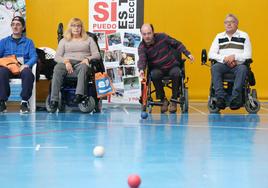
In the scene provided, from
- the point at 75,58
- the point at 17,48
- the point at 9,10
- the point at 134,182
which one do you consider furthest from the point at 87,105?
the point at 134,182

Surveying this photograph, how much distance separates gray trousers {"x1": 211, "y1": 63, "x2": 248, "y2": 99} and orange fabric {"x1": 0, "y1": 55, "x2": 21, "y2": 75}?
1.91 meters

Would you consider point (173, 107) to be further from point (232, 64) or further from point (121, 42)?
point (121, 42)

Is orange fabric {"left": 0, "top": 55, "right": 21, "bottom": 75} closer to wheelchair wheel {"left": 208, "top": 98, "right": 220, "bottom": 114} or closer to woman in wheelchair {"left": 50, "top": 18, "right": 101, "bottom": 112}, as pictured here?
woman in wheelchair {"left": 50, "top": 18, "right": 101, "bottom": 112}

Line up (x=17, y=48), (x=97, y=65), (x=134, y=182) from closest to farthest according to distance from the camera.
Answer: (x=134, y=182), (x=97, y=65), (x=17, y=48)

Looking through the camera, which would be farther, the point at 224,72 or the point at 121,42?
the point at 121,42

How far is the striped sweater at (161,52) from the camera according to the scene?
19.4ft

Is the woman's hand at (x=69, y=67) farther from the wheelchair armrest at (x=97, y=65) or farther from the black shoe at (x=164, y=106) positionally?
the black shoe at (x=164, y=106)

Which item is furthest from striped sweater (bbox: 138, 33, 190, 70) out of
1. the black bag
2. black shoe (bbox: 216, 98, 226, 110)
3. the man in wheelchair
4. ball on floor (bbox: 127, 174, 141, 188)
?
ball on floor (bbox: 127, 174, 141, 188)

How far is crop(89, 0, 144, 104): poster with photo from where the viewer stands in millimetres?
6762

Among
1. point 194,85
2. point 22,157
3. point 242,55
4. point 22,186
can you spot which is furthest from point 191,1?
point 22,186

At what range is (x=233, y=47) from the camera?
239 inches

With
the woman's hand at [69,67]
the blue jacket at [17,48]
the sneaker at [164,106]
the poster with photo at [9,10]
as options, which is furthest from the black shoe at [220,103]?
the poster with photo at [9,10]

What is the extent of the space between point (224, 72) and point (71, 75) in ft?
4.88

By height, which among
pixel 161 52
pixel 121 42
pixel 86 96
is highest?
pixel 121 42
